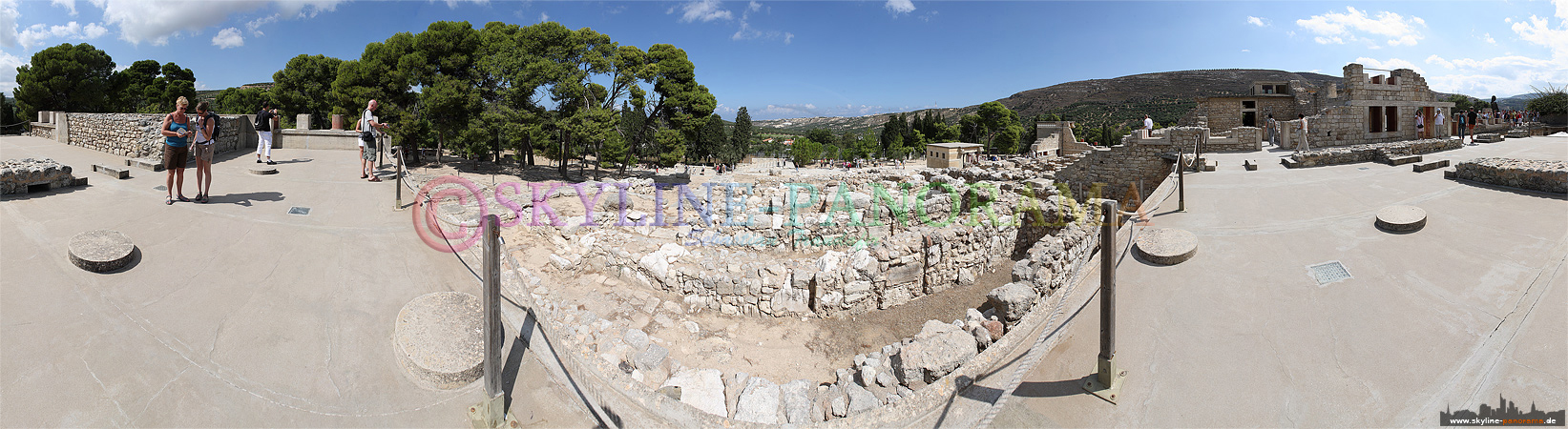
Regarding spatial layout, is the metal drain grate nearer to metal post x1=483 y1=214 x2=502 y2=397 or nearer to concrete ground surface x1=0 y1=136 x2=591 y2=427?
concrete ground surface x1=0 y1=136 x2=591 y2=427

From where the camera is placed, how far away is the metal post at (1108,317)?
146 inches

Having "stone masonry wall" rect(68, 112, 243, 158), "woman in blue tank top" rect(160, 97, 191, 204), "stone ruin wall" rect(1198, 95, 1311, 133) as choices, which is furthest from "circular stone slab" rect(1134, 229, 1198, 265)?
"stone ruin wall" rect(1198, 95, 1311, 133)

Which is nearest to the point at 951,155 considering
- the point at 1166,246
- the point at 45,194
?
the point at 1166,246

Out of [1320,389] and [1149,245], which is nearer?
[1320,389]

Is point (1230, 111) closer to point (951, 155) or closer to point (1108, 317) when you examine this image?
point (951, 155)

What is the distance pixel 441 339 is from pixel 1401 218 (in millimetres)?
9751

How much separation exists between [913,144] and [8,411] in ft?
195

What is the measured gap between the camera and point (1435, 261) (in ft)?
17.7

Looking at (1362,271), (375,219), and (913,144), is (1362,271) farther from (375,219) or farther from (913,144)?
(913,144)

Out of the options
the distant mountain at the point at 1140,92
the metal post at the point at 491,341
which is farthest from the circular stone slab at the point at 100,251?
the distant mountain at the point at 1140,92

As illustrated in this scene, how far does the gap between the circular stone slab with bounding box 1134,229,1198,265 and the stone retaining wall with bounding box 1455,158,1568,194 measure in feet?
15.2

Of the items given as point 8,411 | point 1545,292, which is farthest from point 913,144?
point 8,411

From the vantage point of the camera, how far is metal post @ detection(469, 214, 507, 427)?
3344mm

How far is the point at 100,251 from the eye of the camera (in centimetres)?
411
